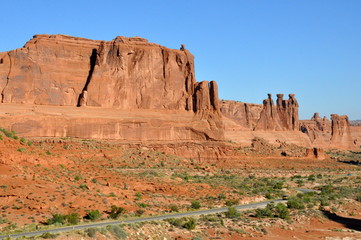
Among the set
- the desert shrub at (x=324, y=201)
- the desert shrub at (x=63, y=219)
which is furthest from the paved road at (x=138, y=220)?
the desert shrub at (x=324, y=201)

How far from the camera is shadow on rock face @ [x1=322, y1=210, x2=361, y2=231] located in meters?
29.8

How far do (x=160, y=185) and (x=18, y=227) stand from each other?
54.3 ft

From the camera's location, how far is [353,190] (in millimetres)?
45000

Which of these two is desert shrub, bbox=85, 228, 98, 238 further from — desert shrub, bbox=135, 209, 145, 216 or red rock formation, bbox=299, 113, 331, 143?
red rock formation, bbox=299, 113, 331, 143

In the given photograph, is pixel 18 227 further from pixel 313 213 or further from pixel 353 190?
pixel 353 190

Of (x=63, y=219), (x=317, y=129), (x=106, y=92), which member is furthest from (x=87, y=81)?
(x=317, y=129)

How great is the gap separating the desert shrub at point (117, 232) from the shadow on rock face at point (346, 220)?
15.6 meters

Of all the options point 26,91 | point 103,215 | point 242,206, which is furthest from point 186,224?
point 26,91

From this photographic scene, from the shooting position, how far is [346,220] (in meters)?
32.0

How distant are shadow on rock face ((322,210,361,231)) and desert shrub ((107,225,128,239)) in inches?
615

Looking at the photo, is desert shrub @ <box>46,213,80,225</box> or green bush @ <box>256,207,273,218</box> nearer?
desert shrub @ <box>46,213,80,225</box>

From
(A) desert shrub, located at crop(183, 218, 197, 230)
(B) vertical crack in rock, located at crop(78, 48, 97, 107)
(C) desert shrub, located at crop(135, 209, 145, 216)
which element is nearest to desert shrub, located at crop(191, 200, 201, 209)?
(C) desert shrub, located at crop(135, 209, 145, 216)

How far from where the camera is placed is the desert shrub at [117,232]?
20.8 meters

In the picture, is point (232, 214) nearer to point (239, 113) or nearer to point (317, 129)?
point (239, 113)
